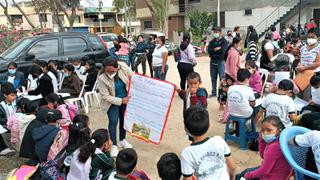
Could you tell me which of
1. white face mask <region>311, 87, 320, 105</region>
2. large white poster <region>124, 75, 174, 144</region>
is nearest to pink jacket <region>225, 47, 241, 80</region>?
white face mask <region>311, 87, 320, 105</region>

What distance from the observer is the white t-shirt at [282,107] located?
452 centimetres

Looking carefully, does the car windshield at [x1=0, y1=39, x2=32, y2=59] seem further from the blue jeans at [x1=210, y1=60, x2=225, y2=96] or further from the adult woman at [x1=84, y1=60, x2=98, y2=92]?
the blue jeans at [x1=210, y1=60, x2=225, y2=96]

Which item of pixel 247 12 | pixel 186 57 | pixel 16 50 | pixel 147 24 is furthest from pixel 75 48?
pixel 147 24

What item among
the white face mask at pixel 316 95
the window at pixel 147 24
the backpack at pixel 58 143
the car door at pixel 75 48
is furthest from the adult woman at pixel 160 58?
the window at pixel 147 24

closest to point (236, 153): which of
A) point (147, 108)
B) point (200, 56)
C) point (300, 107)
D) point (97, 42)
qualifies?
point (300, 107)

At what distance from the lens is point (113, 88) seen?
5.07 metres

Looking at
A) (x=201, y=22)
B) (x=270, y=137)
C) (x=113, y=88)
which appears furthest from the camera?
(x=201, y=22)

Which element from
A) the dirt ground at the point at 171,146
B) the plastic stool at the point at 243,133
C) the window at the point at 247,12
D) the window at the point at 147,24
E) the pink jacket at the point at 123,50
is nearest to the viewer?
the dirt ground at the point at 171,146

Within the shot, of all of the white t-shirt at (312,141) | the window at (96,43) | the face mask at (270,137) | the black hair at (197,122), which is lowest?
the face mask at (270,137)

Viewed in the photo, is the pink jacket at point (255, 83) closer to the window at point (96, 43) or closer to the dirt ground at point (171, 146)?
the dirt ground at point (171, 146)

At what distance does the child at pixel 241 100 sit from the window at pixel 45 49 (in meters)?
5.25

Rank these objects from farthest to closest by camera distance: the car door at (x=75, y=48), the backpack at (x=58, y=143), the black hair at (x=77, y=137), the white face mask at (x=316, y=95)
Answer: the car door at (x=75, y=48) → the white face mask at (x=316, y=95) → the backpack at (x=58, y=143) → the black hair at (x=77, y=137)

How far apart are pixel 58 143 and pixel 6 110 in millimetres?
1989

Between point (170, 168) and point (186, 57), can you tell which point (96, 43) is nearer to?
point (186, 57)
